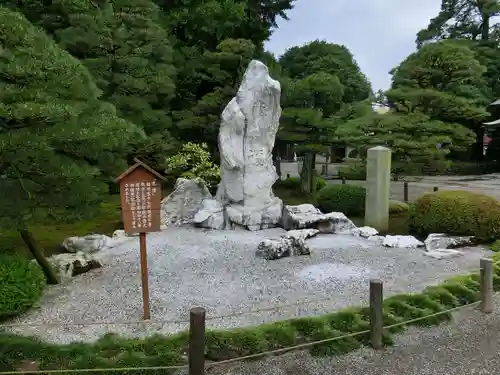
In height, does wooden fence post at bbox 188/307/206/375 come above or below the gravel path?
above

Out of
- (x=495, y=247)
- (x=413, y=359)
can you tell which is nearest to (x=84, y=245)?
(x=413, y=359)

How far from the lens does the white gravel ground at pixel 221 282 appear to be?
5.45 metres

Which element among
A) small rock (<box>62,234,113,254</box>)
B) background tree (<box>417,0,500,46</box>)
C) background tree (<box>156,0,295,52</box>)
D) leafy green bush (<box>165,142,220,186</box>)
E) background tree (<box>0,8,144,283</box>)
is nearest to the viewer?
background tree (<box>0,8,144,283</box>)

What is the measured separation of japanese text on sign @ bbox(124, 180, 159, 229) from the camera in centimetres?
551

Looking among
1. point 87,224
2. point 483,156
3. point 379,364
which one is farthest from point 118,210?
point 483,156

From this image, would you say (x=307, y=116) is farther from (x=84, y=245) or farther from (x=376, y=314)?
(x=376, y=314)

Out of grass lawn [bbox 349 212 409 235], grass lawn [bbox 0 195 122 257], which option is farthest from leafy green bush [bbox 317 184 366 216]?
grass lawn [bbox 0 195 122 257]

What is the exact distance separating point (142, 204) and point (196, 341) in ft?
7.35

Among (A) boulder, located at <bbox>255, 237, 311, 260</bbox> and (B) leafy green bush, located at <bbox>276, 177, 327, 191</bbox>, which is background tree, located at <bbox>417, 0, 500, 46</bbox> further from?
(A) boulder, located at <bbox>255, 237, 311, 260</bbox>

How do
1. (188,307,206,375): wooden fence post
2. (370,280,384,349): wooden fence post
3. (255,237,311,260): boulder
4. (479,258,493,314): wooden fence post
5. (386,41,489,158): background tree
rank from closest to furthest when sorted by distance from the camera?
(188,307,206,375): wooden fence post
(370,280,384,349): wooden fence post
(479,258,493,314): wooden fence post
(255,237,311,260): boulder
(386,41,489,158): background tree

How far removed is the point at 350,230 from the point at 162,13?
11.1 m

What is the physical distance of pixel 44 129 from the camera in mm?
5332

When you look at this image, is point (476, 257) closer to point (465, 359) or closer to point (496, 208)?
point (496, 208)

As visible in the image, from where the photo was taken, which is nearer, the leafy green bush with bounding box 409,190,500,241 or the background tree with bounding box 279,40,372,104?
the leafy green bush with bounding box 409,190,500,241
